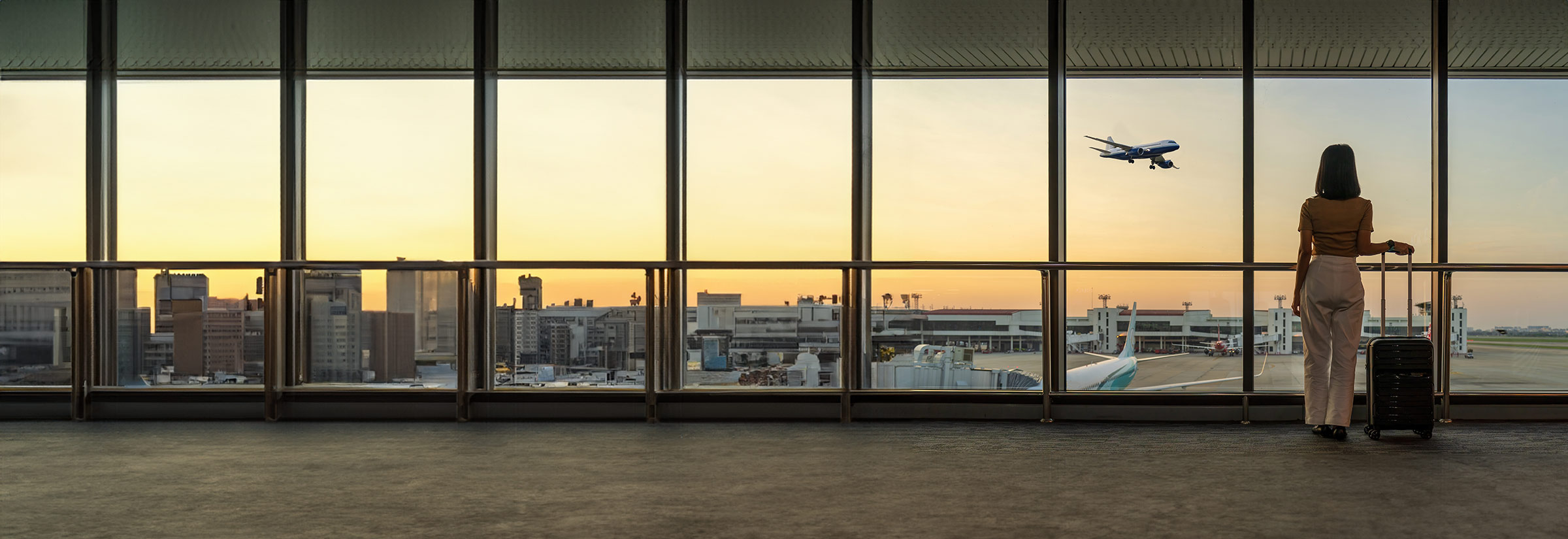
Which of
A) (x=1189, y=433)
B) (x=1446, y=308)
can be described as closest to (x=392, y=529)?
(x=1189, y=433)

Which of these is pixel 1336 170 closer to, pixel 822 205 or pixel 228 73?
pixel 822 205

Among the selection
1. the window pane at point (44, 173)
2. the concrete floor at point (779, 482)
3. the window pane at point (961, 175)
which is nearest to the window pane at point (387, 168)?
the concrete floor at point (779, 482)

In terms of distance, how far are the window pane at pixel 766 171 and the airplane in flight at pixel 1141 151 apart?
1.45 meters

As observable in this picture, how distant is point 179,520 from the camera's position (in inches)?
127

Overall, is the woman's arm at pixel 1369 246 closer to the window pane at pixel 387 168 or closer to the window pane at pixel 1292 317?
the window pane at pixel 1292 317

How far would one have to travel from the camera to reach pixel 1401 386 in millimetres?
4918

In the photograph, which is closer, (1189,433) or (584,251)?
(1189,433)

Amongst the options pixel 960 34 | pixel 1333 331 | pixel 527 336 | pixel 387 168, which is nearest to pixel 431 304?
pixel 527 336

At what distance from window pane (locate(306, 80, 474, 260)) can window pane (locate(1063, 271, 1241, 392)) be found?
11.9ft

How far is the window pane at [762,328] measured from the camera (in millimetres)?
5758

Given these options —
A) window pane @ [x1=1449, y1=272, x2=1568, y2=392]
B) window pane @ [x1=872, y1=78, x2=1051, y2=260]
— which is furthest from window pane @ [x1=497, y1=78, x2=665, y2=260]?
A: window pane @ [x1=1449, y1=272, x2=1568, y2=392]

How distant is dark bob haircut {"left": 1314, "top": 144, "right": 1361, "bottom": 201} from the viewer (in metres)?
4.96

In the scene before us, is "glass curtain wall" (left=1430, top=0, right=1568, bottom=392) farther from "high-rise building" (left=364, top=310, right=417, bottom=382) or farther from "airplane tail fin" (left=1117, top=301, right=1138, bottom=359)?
"high-rise building" (left=364, top=310, right=417, bottom=382)

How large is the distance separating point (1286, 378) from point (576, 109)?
427cm
